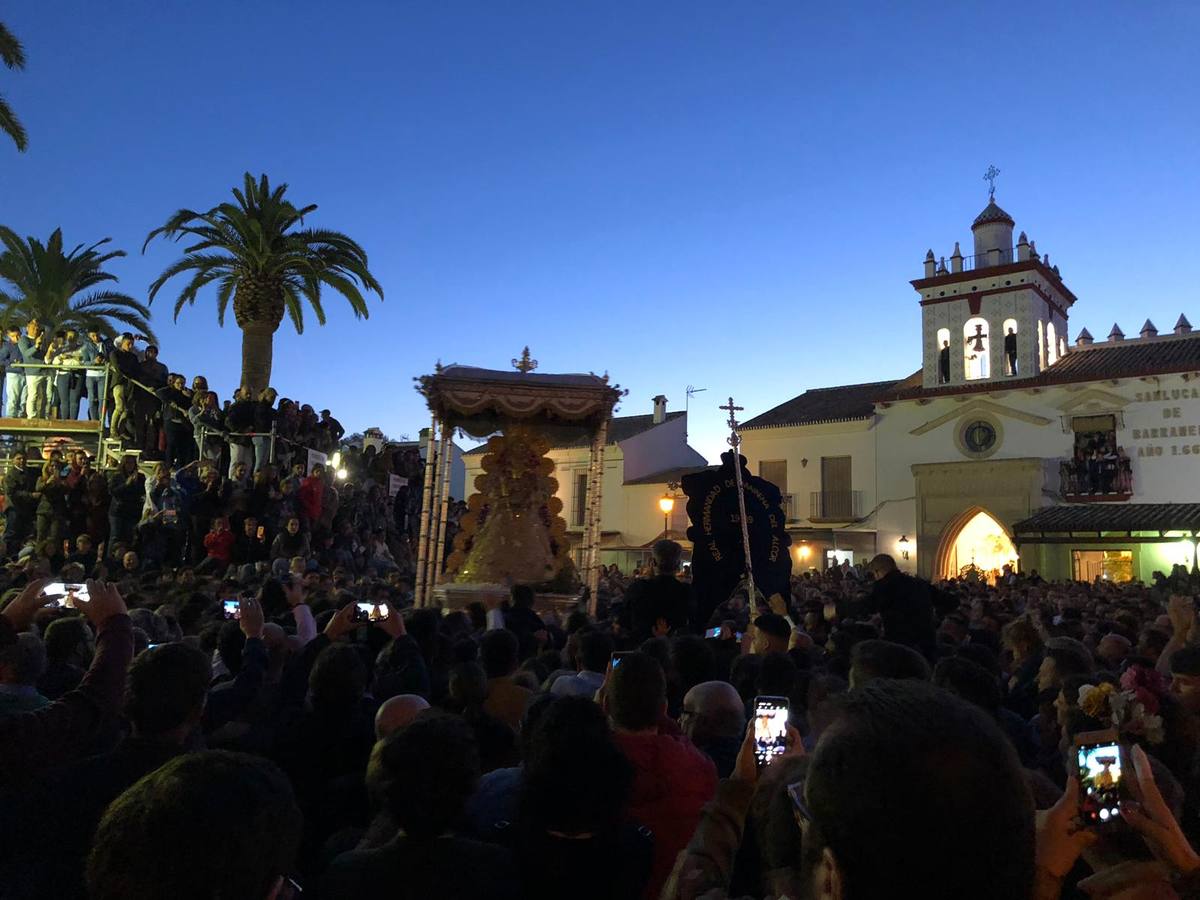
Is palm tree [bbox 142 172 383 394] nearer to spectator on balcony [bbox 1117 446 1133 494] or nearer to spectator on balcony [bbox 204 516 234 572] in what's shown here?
spectator on balcony [bbox 204 516 234 572]

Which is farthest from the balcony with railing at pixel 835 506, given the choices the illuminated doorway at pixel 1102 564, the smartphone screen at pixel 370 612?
the smartphone screen at pixel 370 612

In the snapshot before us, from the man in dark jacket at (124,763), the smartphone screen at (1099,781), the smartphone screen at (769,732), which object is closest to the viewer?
the smartphone screen at (1099,781)

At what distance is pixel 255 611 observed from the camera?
13.8ft

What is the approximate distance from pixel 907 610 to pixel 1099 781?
4.88 metres

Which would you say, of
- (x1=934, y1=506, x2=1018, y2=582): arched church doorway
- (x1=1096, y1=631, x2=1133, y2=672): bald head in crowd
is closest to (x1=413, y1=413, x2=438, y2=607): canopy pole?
(x1=1096, y1=631, x2=1133, y2=672): bald head in crowd

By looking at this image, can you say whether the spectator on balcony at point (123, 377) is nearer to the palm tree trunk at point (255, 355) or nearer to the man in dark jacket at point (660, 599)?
the palm tree trunk at point (255, 355)

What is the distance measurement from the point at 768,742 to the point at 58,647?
11.9 feet

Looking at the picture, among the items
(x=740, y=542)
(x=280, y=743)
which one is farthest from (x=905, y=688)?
(x=740, y=542)

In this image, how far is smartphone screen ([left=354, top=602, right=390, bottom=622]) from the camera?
16.7 feet

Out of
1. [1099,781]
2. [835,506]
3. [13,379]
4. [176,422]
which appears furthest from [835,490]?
[1099,781]

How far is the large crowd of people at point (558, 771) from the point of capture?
3.81 ft

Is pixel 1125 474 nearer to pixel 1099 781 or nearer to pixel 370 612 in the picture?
pixel 370 612

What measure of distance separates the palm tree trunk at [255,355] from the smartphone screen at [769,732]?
20.0m

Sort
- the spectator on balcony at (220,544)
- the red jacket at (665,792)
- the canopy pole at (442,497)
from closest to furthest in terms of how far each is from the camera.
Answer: the red jacket at (665,792)
the canopy pole at (442,497)
the spectator on balcony at (220,544)
